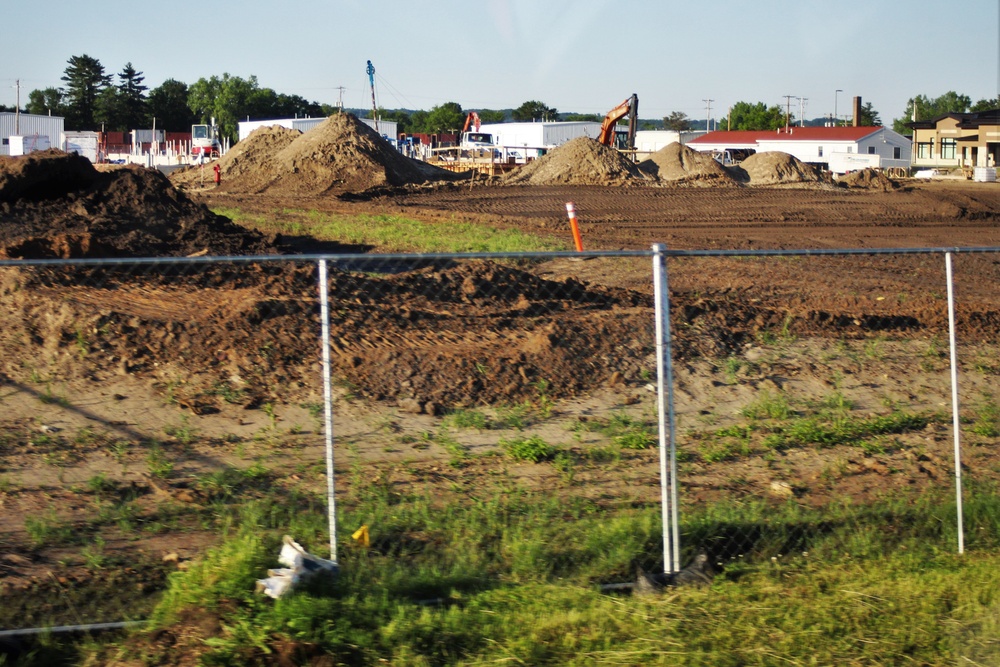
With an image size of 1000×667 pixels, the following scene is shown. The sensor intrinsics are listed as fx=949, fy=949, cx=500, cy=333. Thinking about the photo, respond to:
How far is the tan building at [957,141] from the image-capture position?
256ft

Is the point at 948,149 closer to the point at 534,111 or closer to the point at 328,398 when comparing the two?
the point at 534,111

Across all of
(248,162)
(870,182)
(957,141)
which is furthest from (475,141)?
(957,141)

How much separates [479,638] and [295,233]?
20601 millimetres

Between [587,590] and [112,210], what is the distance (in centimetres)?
1480

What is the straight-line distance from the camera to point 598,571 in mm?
5766

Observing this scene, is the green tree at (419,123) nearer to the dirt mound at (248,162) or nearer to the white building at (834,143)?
the white building at (834,143)

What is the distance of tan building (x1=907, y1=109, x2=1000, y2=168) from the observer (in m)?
77.9

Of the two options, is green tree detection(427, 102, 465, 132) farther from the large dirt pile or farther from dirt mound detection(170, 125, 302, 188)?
the large dirt pile

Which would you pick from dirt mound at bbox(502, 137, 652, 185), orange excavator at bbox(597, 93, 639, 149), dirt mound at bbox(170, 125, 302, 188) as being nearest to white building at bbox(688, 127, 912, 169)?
orange excavator at bbox(597, 93, 639, 149)

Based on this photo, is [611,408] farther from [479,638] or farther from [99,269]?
[99,269]

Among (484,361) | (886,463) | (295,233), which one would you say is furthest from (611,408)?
(295,233)

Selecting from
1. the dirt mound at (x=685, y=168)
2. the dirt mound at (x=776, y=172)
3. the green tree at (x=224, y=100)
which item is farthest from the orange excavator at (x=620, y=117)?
the green tree at (x=224, y=100)

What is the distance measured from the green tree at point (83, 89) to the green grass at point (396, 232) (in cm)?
9414

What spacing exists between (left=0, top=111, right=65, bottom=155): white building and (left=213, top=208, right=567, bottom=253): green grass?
57.3 metres
